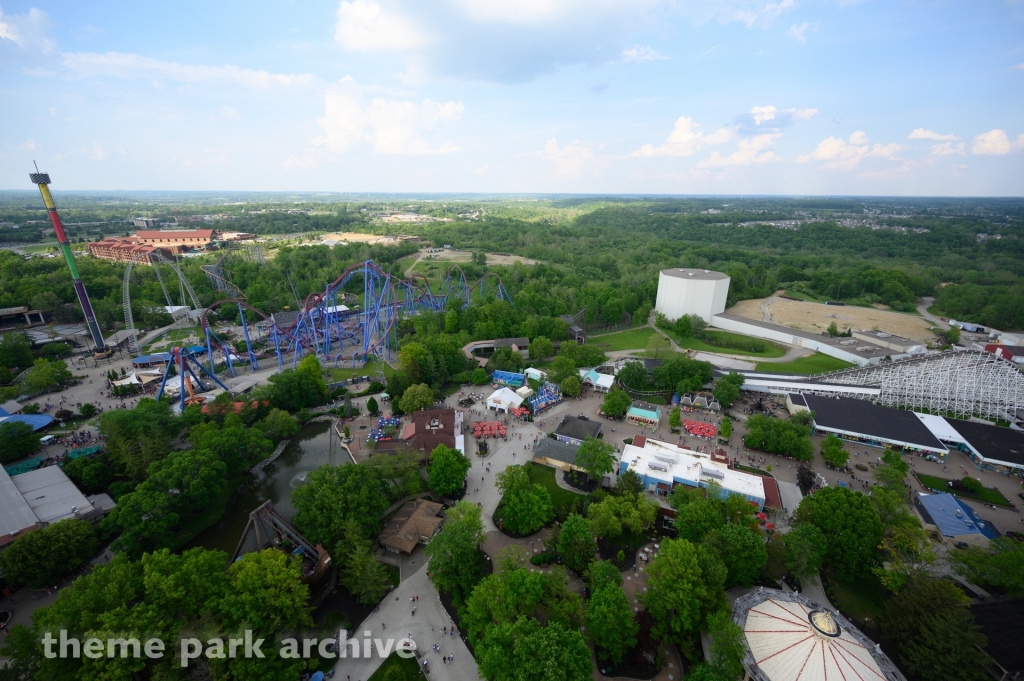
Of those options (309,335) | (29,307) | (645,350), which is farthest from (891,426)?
(29,307)

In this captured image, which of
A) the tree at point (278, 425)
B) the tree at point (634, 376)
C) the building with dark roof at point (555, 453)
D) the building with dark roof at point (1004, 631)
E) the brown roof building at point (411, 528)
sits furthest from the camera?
the tree at point (634, 376)

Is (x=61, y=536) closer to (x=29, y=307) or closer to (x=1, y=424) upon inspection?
(x=1, y=424)

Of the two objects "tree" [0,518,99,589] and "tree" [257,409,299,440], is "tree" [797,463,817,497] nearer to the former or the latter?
"tree" [257,409,299,440]

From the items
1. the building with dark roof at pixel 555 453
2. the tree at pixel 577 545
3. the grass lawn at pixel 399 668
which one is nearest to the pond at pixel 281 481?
the grass lawn at pixel 399 668

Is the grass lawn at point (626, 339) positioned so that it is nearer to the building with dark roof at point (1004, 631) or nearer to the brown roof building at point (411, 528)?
the brown roof building at point (411, 528)

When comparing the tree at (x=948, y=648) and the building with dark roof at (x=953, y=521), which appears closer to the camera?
the tree at (x=948, y=648)

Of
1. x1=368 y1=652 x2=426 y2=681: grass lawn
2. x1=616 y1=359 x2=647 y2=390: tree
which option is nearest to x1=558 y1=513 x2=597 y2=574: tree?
x1=368 y1=652 x2=426 y2=681: grass lawn

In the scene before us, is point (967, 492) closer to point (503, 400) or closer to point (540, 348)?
point (503, 400)

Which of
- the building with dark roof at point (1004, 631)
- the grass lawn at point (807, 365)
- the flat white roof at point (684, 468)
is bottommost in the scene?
the grass lawn at point (807, 365)
